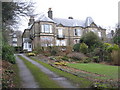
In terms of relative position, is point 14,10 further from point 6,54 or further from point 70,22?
point 70,22

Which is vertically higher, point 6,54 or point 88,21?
point 88,21

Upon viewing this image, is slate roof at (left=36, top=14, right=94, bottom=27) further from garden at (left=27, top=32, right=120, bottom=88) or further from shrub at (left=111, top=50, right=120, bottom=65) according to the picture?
shrub at (left=111, top=50, right=120, bottom=65)

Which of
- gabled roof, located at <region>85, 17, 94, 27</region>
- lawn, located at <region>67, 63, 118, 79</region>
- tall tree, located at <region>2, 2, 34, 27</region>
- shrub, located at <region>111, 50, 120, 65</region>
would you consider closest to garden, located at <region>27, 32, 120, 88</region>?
shrub, located at <region>111, 50, 120, 65</region>

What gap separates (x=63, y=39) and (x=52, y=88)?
30.7 m

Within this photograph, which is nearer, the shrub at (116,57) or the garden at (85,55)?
the garden at (85,55)

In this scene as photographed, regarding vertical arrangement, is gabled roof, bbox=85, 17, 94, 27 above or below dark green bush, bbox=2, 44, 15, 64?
above

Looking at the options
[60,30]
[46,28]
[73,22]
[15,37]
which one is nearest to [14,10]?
[46,28]

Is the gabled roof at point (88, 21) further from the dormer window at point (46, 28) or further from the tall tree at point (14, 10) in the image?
the tall tree at point (14, 10)

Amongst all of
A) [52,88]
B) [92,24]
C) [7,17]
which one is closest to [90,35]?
[92,24]

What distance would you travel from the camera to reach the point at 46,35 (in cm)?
3269

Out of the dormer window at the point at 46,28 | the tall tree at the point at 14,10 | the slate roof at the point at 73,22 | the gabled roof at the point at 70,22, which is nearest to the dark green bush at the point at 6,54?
the tall tree at the point at 14,10

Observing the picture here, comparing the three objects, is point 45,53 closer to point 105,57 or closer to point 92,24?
point 105,57

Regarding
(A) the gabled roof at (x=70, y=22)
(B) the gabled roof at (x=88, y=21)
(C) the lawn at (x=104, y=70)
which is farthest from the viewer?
(B) the gabled roof at (x=88, y=21)

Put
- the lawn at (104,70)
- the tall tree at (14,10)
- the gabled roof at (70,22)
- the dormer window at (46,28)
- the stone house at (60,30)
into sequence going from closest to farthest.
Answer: the tall tree at (14,10) → the lawn at (104,70) → the dormer window at (46,28) → the stone house at (60,30) → the gabled roof at (70,22)
